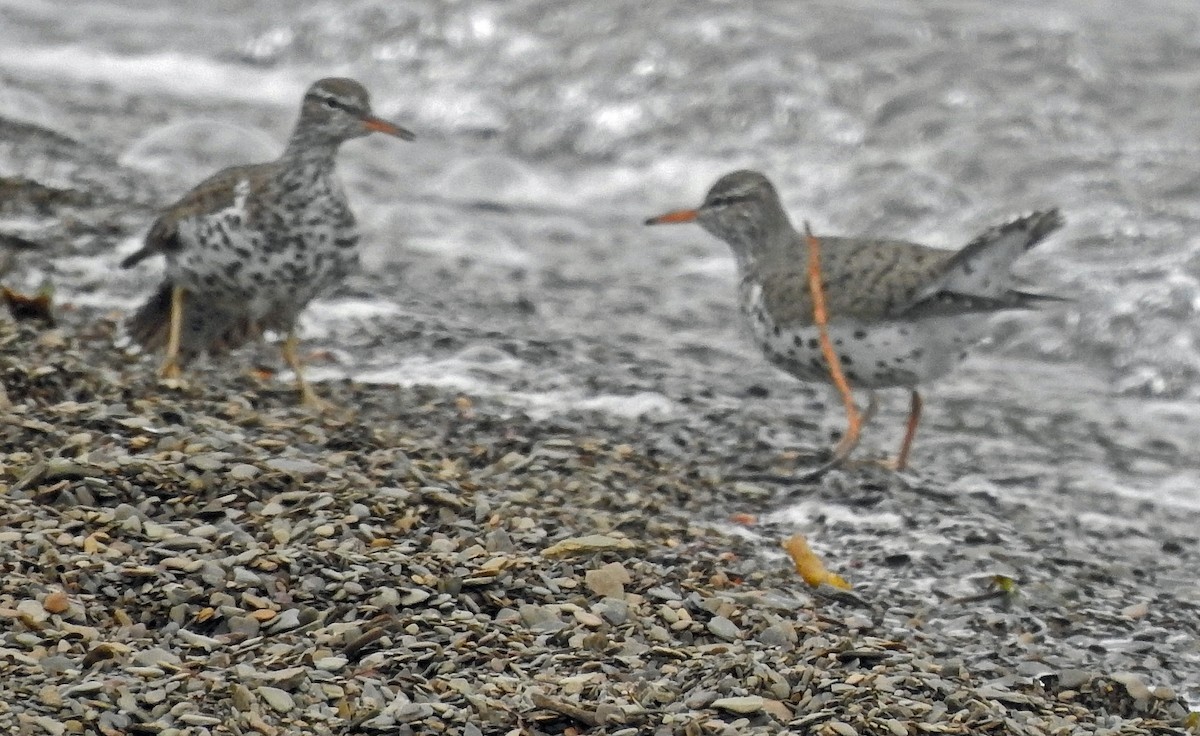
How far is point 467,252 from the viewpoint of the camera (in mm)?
10328

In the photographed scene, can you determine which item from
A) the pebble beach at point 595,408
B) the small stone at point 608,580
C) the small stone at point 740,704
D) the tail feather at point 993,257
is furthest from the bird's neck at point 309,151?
the small stone at point 740,704

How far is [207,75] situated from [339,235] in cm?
780

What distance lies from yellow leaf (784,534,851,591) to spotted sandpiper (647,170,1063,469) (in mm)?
1420

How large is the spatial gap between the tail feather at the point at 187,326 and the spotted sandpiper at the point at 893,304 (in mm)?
2245

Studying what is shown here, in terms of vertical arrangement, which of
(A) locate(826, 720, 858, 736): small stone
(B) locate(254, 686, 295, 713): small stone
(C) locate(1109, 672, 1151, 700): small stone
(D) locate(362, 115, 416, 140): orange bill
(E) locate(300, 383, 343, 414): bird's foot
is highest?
(D) locate(362, 115, 416, 140): orange bill

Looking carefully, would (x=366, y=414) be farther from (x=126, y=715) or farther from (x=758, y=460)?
(x=126, y=715)

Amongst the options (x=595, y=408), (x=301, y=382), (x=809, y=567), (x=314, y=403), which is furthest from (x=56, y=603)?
(x=595, y=408)

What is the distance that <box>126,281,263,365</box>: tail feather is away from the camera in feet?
24.4

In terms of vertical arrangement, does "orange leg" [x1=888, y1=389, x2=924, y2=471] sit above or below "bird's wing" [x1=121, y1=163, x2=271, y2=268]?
below

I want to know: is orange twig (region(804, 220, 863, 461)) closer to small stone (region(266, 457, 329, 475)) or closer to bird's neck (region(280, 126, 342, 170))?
bird's neck (region(280, 126, 342, 170))

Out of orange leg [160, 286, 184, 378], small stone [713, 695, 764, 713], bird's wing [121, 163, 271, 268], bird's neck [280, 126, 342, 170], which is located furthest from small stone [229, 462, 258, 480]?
bird's neck [280, 126, 342, 170]

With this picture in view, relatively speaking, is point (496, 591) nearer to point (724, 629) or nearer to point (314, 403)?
point (724, 629)

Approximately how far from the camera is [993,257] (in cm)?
677

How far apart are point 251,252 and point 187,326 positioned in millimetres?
557
